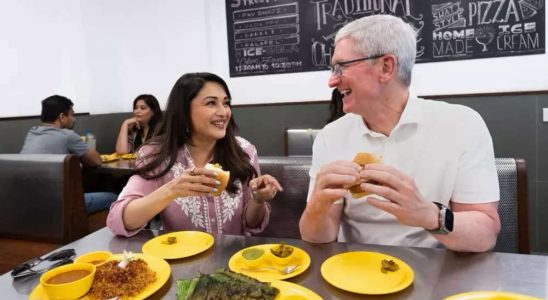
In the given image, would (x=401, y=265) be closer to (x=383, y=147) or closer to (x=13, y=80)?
(x=383, y=147)

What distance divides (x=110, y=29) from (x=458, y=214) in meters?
4.90

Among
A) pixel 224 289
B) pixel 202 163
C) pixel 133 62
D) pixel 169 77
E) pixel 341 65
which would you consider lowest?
pixel 224 289

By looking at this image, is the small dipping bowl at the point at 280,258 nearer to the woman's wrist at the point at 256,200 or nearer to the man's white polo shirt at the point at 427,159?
the man's white polo shirt at the point at 427,159

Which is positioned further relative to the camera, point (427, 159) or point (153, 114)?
point (153, 114)

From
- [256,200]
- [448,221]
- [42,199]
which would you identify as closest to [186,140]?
[256,200]

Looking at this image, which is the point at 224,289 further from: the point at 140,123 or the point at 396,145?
the point at 140,123

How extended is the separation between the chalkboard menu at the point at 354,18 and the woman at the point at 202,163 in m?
2.47

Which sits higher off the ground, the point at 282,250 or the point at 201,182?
the point at 201,182

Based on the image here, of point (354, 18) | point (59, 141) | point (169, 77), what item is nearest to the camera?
point (59, 141)

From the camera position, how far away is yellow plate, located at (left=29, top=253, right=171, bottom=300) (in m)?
1.00

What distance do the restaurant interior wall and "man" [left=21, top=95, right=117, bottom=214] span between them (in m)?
0.56

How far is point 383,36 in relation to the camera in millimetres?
1370

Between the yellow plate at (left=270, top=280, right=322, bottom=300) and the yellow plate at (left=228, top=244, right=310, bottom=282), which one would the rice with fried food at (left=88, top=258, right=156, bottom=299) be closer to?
the yellow plate at (left=228, top=244, right=310, bottom=282)

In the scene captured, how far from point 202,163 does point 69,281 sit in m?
0.93
